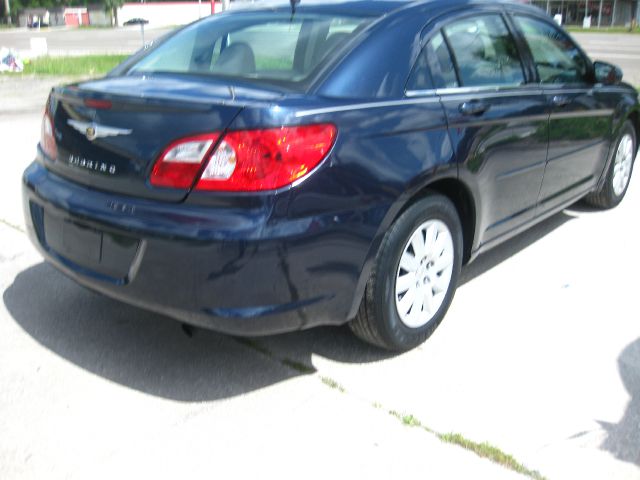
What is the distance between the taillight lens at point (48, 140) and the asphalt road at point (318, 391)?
2.77ft

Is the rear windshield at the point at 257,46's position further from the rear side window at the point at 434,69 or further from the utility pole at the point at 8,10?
the utility pole at the point at 8,10

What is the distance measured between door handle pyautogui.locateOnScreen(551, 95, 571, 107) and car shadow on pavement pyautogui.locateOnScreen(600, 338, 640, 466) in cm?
155

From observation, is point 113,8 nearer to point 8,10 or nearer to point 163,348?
point 8,10

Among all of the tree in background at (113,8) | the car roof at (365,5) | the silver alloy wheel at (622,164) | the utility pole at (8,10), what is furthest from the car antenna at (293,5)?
the utility pole at (8,10)

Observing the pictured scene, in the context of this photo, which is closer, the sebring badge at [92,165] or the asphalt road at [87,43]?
the sebring badge at [92,165]

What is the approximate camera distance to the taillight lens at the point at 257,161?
8.50ft

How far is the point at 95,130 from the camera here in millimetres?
2898

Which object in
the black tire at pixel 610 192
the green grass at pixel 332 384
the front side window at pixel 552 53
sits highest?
the front side window at pixel 552 53

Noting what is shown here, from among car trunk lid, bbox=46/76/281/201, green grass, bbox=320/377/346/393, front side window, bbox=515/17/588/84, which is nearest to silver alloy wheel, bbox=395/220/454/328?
green grass, bbox=320/377/346/393

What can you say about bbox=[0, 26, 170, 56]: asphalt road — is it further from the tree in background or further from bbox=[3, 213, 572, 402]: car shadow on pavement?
the tree in background

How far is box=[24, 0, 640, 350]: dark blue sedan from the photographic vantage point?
262cm

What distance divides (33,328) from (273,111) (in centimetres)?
174

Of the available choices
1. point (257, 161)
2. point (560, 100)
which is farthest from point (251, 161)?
point (560, 100)

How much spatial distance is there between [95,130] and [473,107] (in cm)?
167
